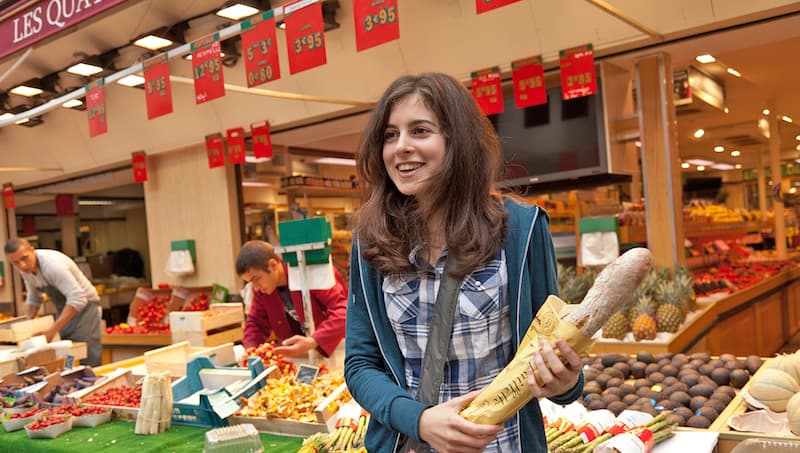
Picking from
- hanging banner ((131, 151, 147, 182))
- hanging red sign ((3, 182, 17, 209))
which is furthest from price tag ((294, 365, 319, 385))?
hanging red sign ((3, 182, 17, 209))

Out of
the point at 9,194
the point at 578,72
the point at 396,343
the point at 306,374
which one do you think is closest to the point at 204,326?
the point at 306,374

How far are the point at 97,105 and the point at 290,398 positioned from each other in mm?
3917

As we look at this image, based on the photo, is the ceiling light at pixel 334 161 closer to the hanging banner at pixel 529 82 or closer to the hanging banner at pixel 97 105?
the hanging banner at pixel 97 105

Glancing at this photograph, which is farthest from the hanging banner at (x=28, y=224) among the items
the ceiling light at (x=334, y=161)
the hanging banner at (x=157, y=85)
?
the hanging banner at (x=157, y=85)

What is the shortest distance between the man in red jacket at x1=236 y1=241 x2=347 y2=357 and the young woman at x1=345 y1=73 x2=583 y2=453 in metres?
2.12

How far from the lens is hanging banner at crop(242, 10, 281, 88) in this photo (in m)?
4.36

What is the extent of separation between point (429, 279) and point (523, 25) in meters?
4.59

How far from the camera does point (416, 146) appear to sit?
141cm

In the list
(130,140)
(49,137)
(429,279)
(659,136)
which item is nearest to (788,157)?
(659,136)

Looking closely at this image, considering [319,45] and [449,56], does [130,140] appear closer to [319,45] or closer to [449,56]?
[449,56]

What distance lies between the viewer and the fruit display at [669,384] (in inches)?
105

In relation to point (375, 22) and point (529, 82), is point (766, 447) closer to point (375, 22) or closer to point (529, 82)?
point (375, 22)

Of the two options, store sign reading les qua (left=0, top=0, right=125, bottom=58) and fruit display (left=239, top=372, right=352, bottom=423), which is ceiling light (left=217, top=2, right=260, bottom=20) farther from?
fruit display (left=239, top=372, right=352, bottom=423)

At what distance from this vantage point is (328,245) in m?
3.48
